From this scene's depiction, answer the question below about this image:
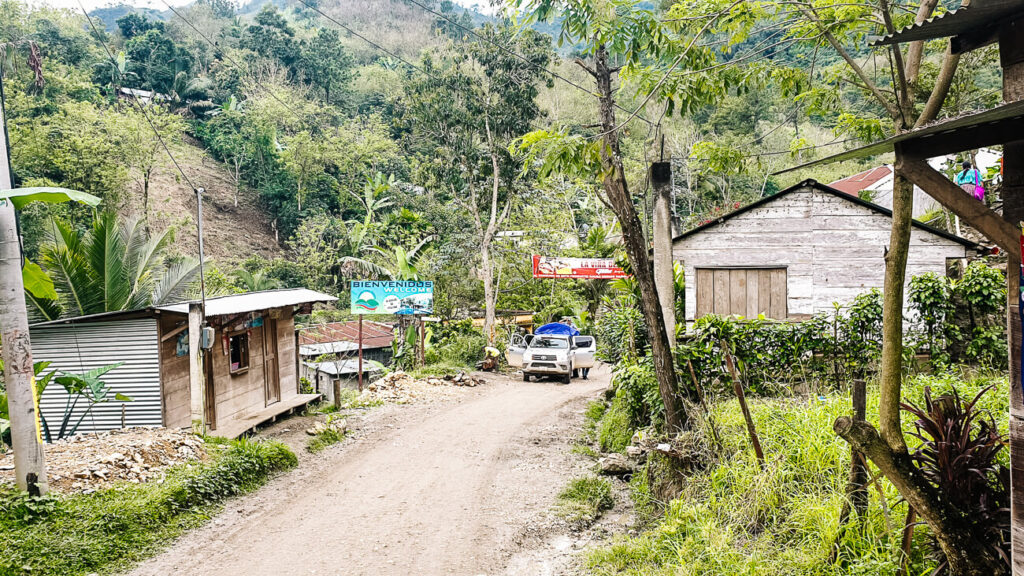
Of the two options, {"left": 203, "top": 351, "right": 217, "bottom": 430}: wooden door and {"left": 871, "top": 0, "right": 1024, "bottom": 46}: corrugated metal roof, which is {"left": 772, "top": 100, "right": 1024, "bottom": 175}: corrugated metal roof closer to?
{"left": 871, "top": 0, "right": 1024, "bottom": 46}: corrugated metal roof

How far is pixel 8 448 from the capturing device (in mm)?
9602

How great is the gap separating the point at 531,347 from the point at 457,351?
2954 mm

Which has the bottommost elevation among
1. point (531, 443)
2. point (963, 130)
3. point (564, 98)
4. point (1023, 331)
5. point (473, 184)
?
point (531, 443)

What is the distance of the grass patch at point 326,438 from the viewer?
1138 centimetres

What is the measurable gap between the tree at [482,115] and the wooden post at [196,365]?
13.8 meters

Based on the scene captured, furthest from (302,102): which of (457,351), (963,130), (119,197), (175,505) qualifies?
(963,130)

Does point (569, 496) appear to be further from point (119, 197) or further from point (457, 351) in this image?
point (119, 197)

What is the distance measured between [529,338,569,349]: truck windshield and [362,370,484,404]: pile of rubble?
8.15 ft

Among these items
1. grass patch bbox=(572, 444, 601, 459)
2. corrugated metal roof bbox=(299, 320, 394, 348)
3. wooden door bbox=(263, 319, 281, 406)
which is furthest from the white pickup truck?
grass patch bbox=(572, 444, 601, 459)

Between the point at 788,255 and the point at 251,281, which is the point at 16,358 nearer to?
the point at 788,255

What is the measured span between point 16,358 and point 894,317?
8.24 m

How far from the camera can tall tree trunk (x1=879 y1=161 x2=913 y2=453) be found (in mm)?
4203

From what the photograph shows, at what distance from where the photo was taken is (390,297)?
57.2 ft

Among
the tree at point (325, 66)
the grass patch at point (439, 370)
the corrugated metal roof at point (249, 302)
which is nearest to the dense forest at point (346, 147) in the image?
the tree at point (325, 66)
